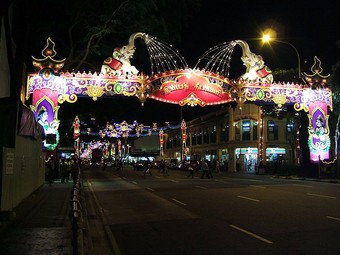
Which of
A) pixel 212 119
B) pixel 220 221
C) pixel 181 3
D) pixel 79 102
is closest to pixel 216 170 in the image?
pixel 212 119

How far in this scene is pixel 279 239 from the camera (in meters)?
9.90

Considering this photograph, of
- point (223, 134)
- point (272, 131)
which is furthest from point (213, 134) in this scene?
point (272, 131)

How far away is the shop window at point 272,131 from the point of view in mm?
64750

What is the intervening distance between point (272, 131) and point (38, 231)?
57250mm

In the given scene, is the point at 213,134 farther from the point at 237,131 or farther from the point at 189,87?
the point at 189,87

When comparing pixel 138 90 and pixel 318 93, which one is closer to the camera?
pixel 138 90

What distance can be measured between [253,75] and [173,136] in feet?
249

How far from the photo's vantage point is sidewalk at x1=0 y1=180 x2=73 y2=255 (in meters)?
8.53

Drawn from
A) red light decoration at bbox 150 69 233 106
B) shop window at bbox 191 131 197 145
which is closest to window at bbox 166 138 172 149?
shop window at bbox 191 131 197 145

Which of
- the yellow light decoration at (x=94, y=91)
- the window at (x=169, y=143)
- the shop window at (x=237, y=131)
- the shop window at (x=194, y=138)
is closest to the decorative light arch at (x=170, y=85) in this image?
the yellow light decoration at (x=94, y=91)

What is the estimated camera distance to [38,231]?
1054cm

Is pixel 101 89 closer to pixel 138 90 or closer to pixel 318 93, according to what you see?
pixel 138 90

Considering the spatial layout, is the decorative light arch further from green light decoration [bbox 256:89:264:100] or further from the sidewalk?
the sidewalk

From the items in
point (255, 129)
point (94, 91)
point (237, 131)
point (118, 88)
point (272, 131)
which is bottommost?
point (94, 91)
